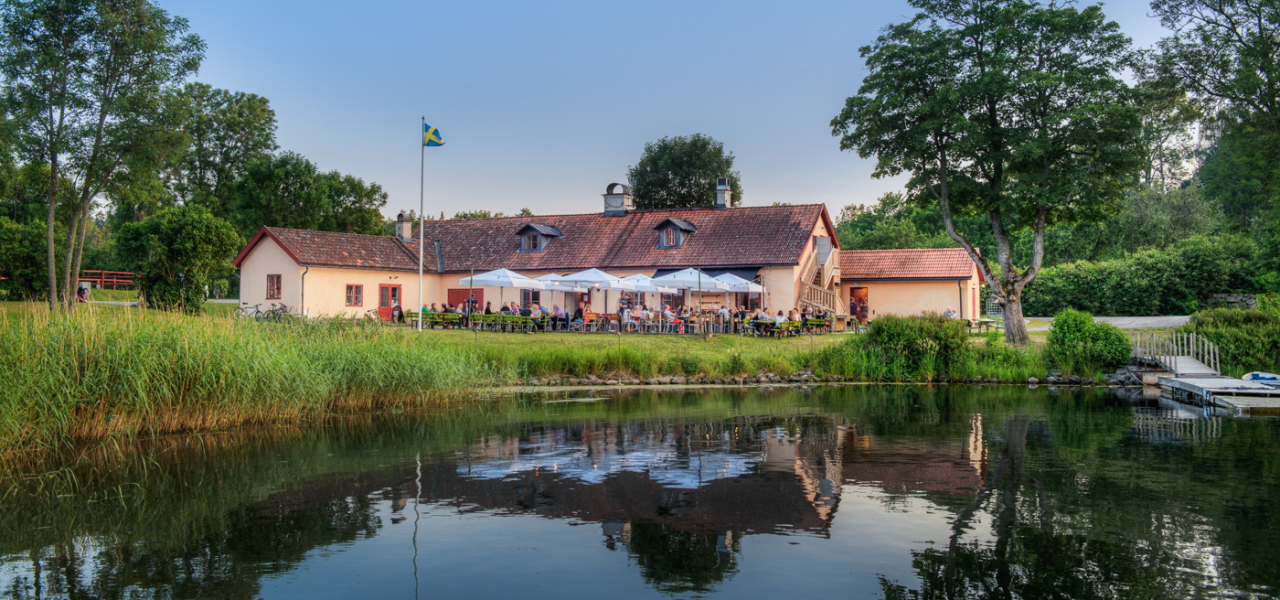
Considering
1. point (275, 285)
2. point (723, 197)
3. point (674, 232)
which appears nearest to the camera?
point (275, 285)

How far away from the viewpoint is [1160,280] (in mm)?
37562

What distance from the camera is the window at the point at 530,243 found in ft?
125

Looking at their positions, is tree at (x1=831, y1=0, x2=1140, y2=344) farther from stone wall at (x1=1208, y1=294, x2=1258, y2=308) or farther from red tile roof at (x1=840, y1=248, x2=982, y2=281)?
stone wall at (x1=1208, y1=294, x2=1258, y2=308)

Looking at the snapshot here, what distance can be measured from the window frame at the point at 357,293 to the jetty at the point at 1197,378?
92.8 feet

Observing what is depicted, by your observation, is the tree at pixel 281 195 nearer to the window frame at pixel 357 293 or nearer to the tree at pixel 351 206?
the tree at pixel 351 206

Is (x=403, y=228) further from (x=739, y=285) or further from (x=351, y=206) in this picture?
(x=739, y=285)

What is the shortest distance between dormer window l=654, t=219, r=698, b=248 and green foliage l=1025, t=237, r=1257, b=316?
1954 centimetres

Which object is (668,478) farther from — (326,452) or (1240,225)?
(1240,225)

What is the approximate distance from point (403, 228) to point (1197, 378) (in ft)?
108

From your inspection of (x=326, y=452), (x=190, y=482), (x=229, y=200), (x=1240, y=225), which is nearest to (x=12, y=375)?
(x=190, y=482)

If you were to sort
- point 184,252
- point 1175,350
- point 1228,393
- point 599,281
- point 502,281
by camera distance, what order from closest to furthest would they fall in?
point 1228,393
point 1175,350
point 502,281
point 599,281
point 184,252

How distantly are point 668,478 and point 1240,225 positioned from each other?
74.7 feet

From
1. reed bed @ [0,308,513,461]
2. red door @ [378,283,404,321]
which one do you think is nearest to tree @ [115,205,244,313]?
red door @ [378,283,404,321]

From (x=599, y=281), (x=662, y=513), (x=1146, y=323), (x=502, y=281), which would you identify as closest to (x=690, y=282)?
(x=599, y=281)
